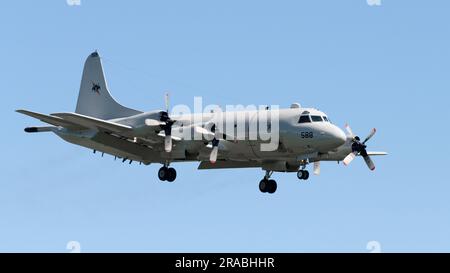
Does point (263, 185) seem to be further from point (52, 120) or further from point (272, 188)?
point (52, 120)

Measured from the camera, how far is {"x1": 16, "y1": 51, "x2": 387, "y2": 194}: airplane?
40844 mm

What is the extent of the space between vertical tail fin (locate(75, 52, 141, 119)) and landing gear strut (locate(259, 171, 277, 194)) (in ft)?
26.8

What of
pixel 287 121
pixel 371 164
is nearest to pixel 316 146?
pixel 287 121

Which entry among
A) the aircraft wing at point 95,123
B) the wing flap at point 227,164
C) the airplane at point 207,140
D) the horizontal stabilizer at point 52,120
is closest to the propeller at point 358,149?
the airplane at point 207,140

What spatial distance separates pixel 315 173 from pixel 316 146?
3.26m

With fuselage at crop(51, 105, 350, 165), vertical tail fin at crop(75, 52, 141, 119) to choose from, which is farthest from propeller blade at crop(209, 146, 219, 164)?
vertical tail fin at crop(75, 52, 141, 119)

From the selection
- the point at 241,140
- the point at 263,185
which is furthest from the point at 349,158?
the point at 241,140

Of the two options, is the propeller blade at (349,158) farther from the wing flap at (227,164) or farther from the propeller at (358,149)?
the wing flap at (227,164)

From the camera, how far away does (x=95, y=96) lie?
4725 cm

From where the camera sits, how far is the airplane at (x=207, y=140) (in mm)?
40844

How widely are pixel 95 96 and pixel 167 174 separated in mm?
7405

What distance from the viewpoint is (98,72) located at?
47.9 m

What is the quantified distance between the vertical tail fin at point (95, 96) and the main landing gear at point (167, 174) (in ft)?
14.9
